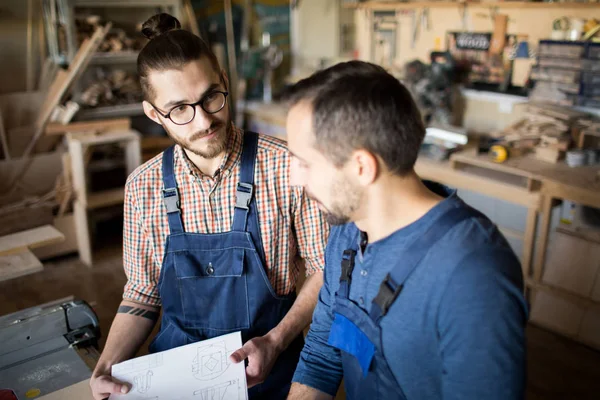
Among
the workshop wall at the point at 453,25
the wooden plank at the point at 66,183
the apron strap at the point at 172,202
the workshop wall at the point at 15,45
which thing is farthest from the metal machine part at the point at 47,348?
the workshop wall at the point at 15,45

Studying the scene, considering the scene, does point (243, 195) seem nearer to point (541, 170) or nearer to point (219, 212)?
point (219, 212)

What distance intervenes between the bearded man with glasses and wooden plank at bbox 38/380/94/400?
0.16 meters

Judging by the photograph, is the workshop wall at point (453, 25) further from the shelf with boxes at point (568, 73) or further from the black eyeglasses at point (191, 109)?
the black eyeglasses at point (191, 109)

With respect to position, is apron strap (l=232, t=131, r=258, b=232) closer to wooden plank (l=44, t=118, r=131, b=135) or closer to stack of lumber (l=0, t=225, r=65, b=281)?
stack of lumber (l=0, t=225, r=65, b=281)

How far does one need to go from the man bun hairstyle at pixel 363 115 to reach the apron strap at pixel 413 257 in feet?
0.45

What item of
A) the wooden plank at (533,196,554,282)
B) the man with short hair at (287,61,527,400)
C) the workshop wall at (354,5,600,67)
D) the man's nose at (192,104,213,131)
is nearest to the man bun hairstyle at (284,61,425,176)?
the man with short hair at (287,61,527,400)

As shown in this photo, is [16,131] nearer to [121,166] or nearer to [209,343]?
[121,166]

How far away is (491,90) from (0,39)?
12.1ft

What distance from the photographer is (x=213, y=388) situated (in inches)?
51.9

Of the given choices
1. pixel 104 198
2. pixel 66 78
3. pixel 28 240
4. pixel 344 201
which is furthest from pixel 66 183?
pixel 344 201

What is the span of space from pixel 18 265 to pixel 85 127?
201 cm

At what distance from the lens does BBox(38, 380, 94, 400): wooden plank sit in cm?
132

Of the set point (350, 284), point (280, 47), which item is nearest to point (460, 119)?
point (280, 47)

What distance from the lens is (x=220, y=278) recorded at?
1.57 metres
